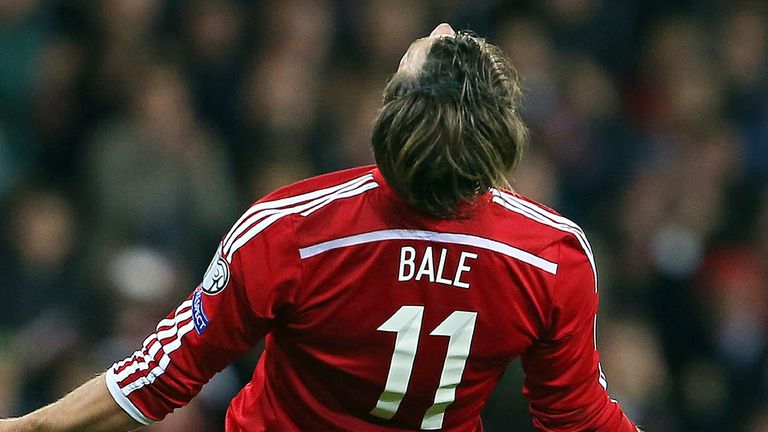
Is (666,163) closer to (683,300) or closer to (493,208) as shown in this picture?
(683,300)

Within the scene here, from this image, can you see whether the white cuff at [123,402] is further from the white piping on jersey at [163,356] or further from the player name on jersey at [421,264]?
the player name on jersey at [421,264]

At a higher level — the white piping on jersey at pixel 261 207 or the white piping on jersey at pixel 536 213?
the white piping on jersey at pixel 261 207

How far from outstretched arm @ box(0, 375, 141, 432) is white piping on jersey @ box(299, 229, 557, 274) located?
43 cm

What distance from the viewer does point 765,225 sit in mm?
6184

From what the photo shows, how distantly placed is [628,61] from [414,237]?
5.10m

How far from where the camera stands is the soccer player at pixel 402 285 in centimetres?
202

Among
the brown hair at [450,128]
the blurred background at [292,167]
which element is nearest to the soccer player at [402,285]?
the brown hair at [450,128]

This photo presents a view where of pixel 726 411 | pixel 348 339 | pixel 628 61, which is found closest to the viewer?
pixel 348 339

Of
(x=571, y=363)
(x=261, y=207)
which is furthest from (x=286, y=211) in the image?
(x=571, y=363)

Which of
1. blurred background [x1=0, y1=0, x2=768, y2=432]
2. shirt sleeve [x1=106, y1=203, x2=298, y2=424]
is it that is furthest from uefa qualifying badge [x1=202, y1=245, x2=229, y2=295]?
blurred background [x1=0, y1=0, x2=768, y2=432]

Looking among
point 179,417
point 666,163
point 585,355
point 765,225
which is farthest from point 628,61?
point 585,355

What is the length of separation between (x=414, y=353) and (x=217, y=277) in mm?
352

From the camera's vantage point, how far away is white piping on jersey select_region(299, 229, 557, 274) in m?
2.11

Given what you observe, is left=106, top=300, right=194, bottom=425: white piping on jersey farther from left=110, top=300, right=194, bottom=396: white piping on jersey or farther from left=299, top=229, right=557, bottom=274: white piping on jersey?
left=299, top=229, right=557, bottom=274: white piping on jersey
